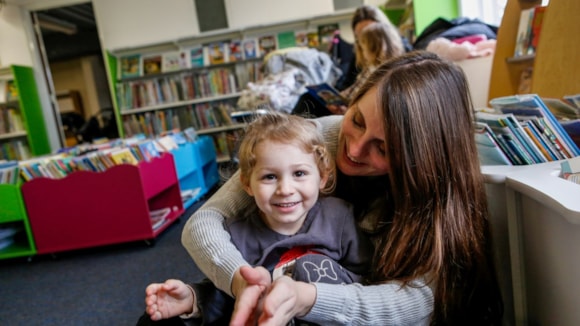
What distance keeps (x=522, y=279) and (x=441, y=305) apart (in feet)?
0.67

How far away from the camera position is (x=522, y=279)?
31.1 inches

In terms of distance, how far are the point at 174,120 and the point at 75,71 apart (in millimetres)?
4356

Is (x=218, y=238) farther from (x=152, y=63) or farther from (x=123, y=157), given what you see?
(x=152, y=63)

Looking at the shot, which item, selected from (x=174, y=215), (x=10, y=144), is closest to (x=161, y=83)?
(x=10, y=144)

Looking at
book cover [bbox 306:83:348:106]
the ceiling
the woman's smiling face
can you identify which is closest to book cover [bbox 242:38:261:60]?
book cover [bbox 306:83:348:106]

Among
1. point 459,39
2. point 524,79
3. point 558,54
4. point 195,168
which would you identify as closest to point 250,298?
point 558,54

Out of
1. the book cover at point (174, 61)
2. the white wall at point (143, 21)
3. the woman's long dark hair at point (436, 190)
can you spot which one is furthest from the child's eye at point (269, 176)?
the white wall at point (143, 21)

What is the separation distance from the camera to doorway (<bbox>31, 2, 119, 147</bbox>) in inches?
210

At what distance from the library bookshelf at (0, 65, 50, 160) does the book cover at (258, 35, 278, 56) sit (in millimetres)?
2696

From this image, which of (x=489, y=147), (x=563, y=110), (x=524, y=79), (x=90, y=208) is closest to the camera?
(x=489, y=147)

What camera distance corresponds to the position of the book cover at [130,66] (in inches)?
183

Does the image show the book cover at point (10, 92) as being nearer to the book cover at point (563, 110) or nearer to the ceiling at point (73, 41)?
the ceiling at point (73, 41)

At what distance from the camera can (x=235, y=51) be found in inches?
181

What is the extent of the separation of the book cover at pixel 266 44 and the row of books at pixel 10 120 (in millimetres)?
2912
